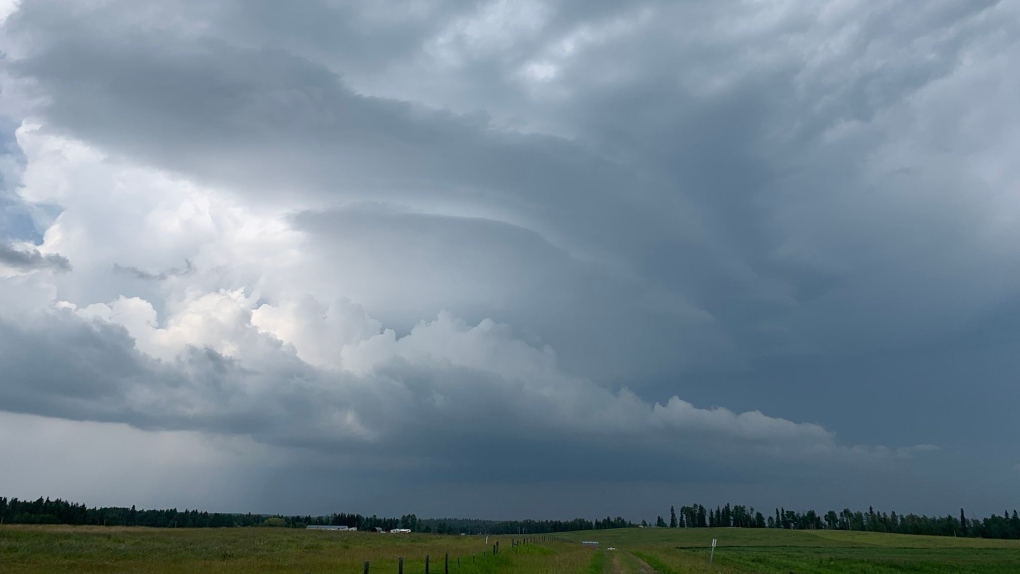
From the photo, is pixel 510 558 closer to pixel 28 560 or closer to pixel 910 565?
pixel 28 560

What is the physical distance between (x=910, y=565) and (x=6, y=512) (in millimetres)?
168223

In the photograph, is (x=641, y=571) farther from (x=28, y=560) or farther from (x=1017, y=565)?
(x=1017, y=565)

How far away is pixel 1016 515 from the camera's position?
197 m

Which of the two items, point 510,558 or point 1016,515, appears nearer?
point 510,558

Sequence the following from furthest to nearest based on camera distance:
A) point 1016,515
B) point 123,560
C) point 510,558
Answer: point 1016,515 < point 510,558 < point 123,560

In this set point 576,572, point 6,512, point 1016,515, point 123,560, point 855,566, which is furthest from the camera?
point 1016,515

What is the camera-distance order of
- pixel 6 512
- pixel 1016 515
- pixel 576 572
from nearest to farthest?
pixel 576 572 < pixel 6 512 < pixel 1016 515

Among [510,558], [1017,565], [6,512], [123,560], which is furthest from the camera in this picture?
[6,512]

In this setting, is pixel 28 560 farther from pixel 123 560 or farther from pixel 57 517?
pixel 57 517

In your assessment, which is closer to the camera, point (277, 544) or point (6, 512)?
point (277, 544)

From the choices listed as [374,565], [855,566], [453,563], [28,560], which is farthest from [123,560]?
[855,566]

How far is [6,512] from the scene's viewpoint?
484 ft

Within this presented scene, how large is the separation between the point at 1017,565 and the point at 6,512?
177 metres

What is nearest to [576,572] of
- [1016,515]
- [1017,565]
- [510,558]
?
[510,558]
